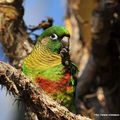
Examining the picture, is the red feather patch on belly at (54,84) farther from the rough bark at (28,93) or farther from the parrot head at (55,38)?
the rough bark at (28,93)

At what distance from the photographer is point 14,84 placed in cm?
211

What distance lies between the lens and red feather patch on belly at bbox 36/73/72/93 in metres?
2.83

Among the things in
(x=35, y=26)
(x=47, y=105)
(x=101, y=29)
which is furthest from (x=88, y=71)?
(x=47, y=105)

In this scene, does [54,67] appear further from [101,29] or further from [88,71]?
[88,71]

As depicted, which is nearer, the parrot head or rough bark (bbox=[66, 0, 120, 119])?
the parrot head

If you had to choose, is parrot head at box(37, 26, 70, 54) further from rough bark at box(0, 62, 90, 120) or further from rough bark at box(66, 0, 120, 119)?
rough bark at box(66, 0, 120, 119)

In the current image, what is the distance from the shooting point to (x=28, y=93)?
211 centimetres

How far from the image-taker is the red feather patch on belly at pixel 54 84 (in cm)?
283

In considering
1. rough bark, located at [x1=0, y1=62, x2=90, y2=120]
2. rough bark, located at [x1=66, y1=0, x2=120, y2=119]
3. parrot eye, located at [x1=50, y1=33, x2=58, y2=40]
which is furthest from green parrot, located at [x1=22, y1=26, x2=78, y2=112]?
rough bark, located at [x1=66, y1=0, x2=120, y2=119]

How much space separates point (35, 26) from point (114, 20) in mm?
1800

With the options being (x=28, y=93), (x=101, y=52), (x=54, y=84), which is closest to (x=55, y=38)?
(x=54, y=84)

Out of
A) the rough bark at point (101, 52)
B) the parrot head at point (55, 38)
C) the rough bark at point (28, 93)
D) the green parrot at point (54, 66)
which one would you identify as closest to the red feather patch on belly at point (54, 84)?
the green parrot at point (54, 66)

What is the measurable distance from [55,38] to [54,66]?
0.23 meters

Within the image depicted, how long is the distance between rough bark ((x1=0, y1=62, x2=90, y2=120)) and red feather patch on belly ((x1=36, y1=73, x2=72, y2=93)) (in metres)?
0.64
